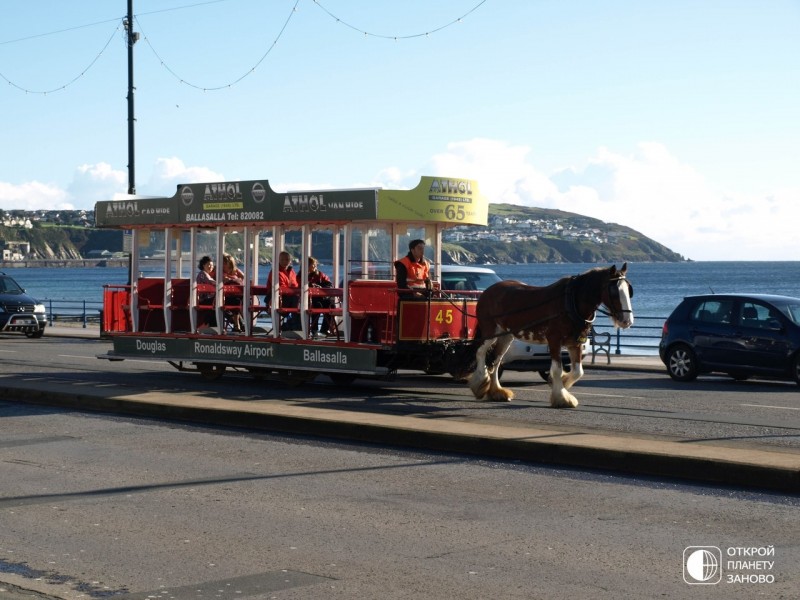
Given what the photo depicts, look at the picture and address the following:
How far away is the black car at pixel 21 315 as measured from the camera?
37.3 meters

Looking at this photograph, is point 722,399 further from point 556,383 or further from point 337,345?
point 337,345

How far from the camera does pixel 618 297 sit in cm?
1645

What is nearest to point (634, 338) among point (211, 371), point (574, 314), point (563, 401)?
point (211, 371)

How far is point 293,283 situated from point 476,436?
26.3 ft

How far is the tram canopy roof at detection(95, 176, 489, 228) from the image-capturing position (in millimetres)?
18359

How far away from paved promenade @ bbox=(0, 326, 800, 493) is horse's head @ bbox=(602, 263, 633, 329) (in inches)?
112

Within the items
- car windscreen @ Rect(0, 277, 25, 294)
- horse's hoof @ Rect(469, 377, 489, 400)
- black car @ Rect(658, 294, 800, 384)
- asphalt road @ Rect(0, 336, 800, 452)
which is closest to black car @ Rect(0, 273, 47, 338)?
car windscreen @ Rect(0, 277, 25, 294)

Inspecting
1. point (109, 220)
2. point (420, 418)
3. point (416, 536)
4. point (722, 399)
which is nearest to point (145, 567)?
point (416, 536)

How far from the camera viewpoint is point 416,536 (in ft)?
29.3

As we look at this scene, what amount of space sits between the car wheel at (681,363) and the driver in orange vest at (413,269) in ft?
19.5

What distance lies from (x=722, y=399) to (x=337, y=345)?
19.1 ft

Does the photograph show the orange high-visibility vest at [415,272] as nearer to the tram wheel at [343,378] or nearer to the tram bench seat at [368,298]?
the tram bench seat at [368,298]

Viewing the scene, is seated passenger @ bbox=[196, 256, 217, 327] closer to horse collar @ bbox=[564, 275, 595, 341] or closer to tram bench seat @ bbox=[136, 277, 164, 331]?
tram bench seat @ bbox=[136, 277, 164, 331]

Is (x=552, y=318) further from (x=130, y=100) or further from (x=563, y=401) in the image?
(x=130, y=100)
